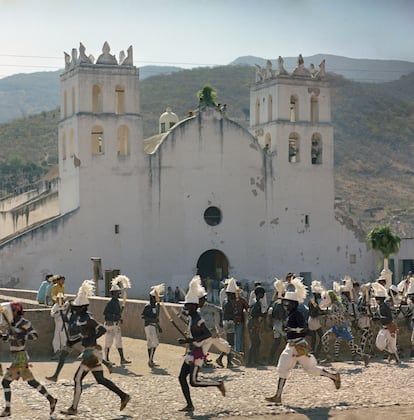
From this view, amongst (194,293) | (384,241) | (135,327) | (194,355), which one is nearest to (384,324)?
(194,293)

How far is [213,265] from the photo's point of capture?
40312mm

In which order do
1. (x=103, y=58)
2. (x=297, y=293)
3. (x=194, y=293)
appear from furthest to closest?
(x=103, y=58)
(x=297, y=293)
(x=194, y=293)

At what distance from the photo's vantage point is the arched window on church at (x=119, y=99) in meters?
38.4

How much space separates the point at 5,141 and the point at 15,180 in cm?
1635

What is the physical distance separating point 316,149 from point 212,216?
5518mm

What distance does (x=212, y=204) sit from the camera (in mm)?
39375

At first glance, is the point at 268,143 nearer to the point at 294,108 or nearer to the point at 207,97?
the point at 294,108

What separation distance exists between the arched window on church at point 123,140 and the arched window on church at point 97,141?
655 mm

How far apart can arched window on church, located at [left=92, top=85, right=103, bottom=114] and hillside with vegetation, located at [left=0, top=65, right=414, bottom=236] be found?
1201 inches

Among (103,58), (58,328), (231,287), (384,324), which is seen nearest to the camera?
(384,324)

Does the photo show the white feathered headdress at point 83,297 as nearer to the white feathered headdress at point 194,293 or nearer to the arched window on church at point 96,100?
the white feathered headdress at point 194,293

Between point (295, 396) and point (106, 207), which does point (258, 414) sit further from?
point (106, 207)

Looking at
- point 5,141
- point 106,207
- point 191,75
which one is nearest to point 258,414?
point 106,207

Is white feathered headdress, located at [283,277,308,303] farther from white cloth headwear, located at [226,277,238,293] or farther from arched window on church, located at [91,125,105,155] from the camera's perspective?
arched window on church, located at [91,125,105,155]
